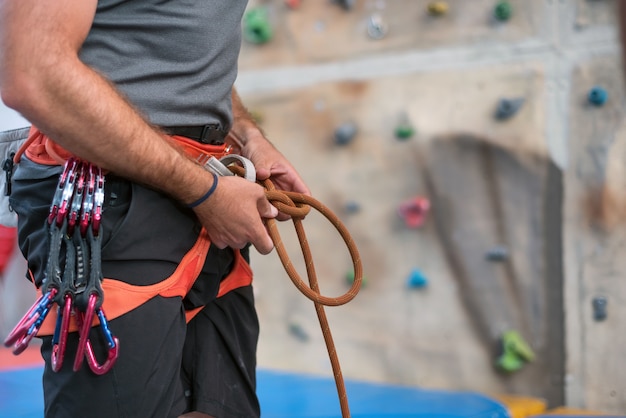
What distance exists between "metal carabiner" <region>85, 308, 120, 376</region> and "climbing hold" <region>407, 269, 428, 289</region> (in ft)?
6.17

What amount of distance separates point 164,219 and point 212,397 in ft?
1.21

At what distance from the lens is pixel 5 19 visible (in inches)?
39.6

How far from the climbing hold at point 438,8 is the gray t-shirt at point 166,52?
165cm

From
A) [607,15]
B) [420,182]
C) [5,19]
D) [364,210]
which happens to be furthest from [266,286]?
[5,19]

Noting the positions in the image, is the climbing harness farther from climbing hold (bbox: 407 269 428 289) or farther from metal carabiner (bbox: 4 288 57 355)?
climbing hold (bbox: 407 269 428 289)

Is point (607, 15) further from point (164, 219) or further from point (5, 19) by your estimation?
point (5, 19)

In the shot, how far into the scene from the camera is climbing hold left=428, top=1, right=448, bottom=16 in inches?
110

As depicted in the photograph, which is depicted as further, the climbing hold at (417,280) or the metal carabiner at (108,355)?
the climbing hold at (417,280)

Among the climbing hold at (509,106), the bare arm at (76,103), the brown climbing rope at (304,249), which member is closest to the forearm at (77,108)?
the bare arm at (76,103)

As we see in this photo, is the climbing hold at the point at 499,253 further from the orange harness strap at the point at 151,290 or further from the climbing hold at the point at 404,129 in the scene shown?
the orange harness strap at the point at 151,290

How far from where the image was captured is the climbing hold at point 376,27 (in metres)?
2.93

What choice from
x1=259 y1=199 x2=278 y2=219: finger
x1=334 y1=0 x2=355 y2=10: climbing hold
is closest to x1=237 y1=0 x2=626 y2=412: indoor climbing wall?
x1=334 y1=0 x2=355 y2=10: climbing hold

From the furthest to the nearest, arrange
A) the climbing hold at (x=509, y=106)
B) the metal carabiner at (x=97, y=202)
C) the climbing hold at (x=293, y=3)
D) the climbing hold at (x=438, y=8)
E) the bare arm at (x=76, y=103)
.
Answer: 1. the climbing hold at (x=293, y=3)
2. the climbing hold at (x=438, y=8)
3. the climbing hold at (x=509, y=106)
4. the metal carabiner at (x=97, y=202)
5. the bare arm at (x=76, y=103)

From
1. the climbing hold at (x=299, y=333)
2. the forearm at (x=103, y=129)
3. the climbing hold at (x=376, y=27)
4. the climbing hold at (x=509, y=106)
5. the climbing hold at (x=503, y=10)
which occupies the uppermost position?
the climbing hold at (x=376, y=27)
